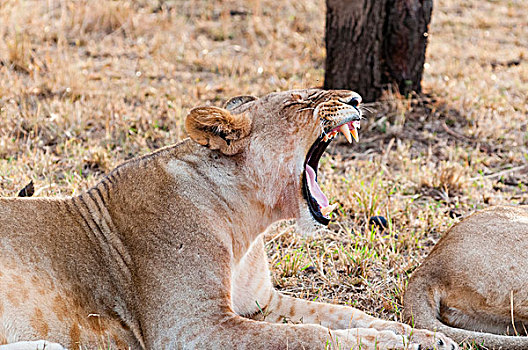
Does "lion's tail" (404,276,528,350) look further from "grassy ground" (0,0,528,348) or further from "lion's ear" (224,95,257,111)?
"lion's ear" (224,95,257,111)

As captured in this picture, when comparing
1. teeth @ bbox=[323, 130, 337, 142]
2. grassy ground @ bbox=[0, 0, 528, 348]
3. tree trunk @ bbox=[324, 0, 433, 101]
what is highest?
teeth @ bbox=[323, 130, 337, 142]

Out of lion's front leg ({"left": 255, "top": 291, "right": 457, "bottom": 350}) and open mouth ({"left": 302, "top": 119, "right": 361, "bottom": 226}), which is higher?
open mouth ({"left": 302, "top": 119, "right": 361, "bottom": 226})

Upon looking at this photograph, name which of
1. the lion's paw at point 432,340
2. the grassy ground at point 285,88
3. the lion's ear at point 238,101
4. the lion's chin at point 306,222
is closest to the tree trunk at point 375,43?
the grassy ground at point 285,88

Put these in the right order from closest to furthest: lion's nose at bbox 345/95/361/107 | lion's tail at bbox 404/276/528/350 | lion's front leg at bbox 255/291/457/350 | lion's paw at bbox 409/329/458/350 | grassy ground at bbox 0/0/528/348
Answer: lion's paw at bbox 409/329/458/350 < lion's tail at bbox 404/276/528/350 < lion's nose at bbox 345/95/361/107 < lion's front leg at bbox 255/291/457/350 < grassy ground at bbox 0/0/528/348

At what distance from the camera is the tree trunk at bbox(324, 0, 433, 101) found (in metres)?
6.01

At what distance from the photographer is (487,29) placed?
379 inches

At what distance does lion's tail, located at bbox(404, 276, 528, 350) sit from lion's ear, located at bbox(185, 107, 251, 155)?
1.04 meters

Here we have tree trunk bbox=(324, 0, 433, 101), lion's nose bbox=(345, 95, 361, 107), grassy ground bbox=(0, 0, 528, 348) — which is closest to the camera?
lion's nose bbox=(345, 95, 361, 107)

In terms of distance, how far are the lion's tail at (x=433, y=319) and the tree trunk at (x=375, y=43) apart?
10.4 feet

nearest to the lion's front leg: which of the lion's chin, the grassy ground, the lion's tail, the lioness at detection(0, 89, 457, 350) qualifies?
the lioness at detection(0, 89, 457, 350)

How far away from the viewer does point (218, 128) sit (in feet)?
9.31

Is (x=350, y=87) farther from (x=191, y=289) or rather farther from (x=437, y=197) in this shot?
(x=191, y=289)

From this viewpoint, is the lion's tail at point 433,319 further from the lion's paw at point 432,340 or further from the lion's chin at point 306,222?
the lion's chin at point 306,222

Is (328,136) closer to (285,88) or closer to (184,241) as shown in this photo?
(184,241)
